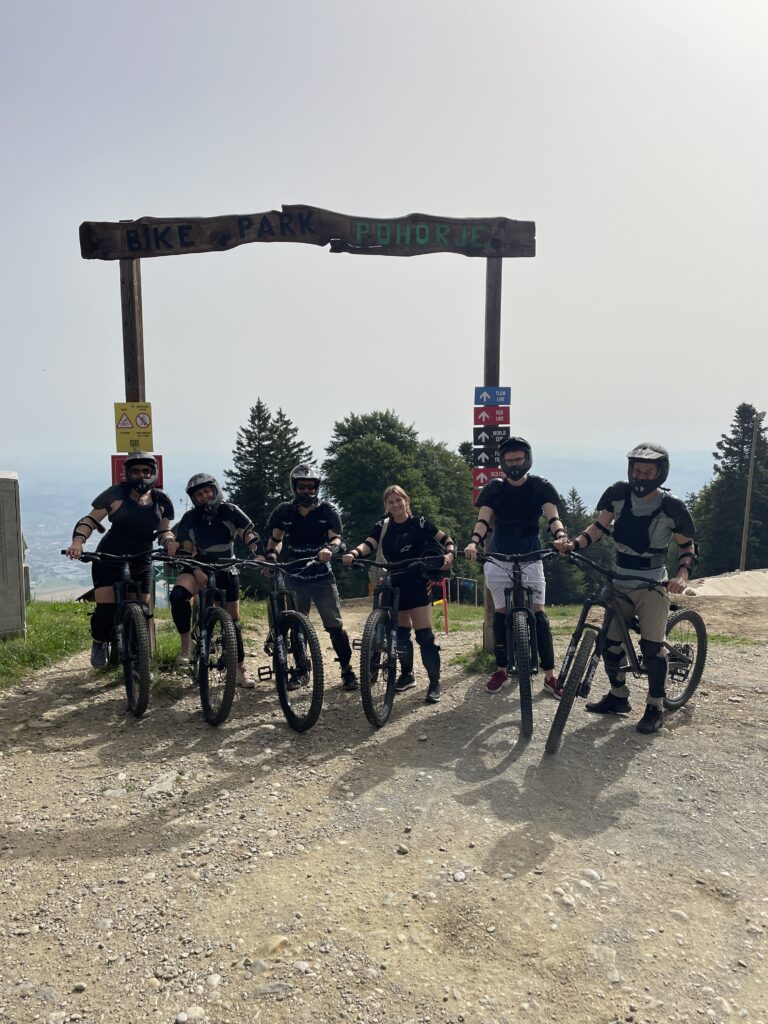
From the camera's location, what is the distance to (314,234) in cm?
895

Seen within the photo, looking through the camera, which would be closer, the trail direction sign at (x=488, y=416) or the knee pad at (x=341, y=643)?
the knee pad at (x=341, y=643)

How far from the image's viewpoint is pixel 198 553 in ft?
24.0

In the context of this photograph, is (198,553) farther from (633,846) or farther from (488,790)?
(633,846)

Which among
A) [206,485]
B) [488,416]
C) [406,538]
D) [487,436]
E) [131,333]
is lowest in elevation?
[406,538]

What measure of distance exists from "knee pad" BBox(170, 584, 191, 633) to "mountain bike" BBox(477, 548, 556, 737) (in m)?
3.01

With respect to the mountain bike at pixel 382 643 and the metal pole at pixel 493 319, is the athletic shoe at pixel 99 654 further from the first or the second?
the metal pole at pixel 493 319

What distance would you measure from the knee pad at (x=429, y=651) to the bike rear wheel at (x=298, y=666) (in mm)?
1189

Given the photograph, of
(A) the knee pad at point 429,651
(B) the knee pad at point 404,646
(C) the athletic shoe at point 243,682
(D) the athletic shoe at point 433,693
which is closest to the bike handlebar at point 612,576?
(A) the knee pad at point 429,651

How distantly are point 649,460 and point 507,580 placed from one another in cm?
187

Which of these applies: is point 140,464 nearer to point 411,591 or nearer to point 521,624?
point 411,591

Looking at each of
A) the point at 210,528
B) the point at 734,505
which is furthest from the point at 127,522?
the point at 734,505

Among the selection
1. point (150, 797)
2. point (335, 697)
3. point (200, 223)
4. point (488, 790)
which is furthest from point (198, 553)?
point (200, 223)

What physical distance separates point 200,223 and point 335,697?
604cm

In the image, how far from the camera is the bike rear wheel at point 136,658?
6.54 meters
